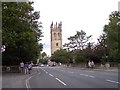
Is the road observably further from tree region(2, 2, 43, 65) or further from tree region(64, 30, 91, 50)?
tree region(64, 30, 91, 50)

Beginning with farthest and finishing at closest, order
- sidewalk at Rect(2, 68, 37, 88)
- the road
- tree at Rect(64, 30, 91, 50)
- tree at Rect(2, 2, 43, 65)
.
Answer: tree at Rect(64, 30, 91, 50) < tree at Rect(2, 2, 43, 65) < sidewalk at Rect(2, 68, 37, 88) < the road

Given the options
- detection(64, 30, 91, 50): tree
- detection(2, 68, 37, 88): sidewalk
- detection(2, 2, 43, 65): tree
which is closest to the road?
detection(2, 68, 37, 88): sidewalk

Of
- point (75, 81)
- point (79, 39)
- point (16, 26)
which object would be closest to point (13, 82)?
point (75, 81)

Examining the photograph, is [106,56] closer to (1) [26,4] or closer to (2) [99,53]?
(2) [99,53]

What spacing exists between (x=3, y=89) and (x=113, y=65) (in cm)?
5433

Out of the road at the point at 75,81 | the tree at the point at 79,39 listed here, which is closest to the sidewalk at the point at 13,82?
the road at the point at 75,81

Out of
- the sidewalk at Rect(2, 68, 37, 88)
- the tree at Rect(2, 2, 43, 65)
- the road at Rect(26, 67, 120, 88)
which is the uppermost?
the tree at Rect(2, 2, 43, 65)

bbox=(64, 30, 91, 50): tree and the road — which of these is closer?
the road

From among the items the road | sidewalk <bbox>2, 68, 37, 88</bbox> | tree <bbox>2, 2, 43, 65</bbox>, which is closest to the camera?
the road

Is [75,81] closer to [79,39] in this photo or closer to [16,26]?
[16,26]

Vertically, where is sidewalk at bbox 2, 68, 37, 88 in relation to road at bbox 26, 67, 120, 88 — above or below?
below

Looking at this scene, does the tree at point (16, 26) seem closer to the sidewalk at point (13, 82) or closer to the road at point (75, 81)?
the sidewalk at point (13, 82)

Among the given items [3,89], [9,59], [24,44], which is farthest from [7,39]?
[3,89]

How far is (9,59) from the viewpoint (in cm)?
5941
